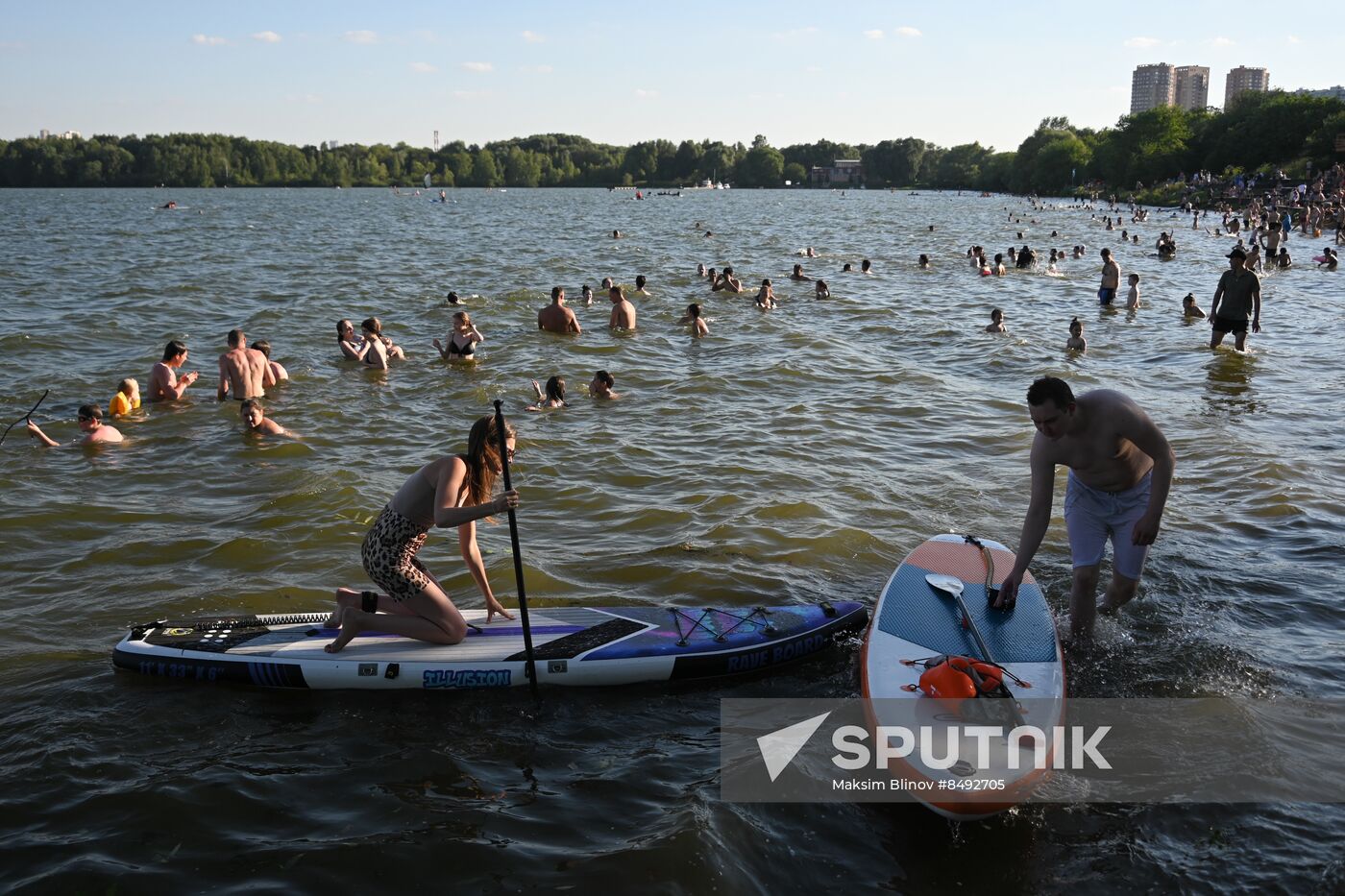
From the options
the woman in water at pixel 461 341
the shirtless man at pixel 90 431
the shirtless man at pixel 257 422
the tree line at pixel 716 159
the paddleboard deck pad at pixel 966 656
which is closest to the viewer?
the paddleboard deck pad at pixel 966 656

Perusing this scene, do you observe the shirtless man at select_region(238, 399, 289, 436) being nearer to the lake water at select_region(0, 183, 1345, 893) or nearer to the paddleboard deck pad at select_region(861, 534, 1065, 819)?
the lake water at select_region(0, 183, 1345, 893)

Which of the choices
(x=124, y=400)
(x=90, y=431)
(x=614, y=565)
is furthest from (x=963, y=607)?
(x=124, y=400)

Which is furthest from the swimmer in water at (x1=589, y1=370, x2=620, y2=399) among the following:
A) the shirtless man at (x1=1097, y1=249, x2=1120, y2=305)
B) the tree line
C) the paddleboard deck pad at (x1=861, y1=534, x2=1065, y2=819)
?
the tree line

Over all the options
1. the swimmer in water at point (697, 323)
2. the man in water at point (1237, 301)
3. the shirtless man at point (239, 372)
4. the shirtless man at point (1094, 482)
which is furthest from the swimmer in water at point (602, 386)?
the man in water at point (1237, 301)

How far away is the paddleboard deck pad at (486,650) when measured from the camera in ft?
21.1

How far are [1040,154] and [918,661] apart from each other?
125100 millimetres

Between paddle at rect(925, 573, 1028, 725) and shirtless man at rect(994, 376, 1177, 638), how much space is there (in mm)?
271

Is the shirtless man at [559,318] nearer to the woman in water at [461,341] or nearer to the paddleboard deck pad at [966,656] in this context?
the woman in water at [461,341]

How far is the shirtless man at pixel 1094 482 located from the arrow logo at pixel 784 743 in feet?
4.93

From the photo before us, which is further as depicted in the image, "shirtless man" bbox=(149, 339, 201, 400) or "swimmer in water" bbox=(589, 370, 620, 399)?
"swimmer in water" bbox=(589, 370, 620, 399)

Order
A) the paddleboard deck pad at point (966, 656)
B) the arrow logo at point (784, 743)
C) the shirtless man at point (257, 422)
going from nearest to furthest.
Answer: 1. the paddleboard deck pad at point (966, 656)
2. the arrow logo at point (784, 743)
3. the shirtless man at point (257, 422)

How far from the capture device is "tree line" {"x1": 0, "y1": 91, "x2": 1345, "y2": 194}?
7487 centimetres

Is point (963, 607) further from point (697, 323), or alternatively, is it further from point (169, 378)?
point (697, 323)

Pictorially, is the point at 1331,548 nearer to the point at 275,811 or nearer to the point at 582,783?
the point at 582,783
